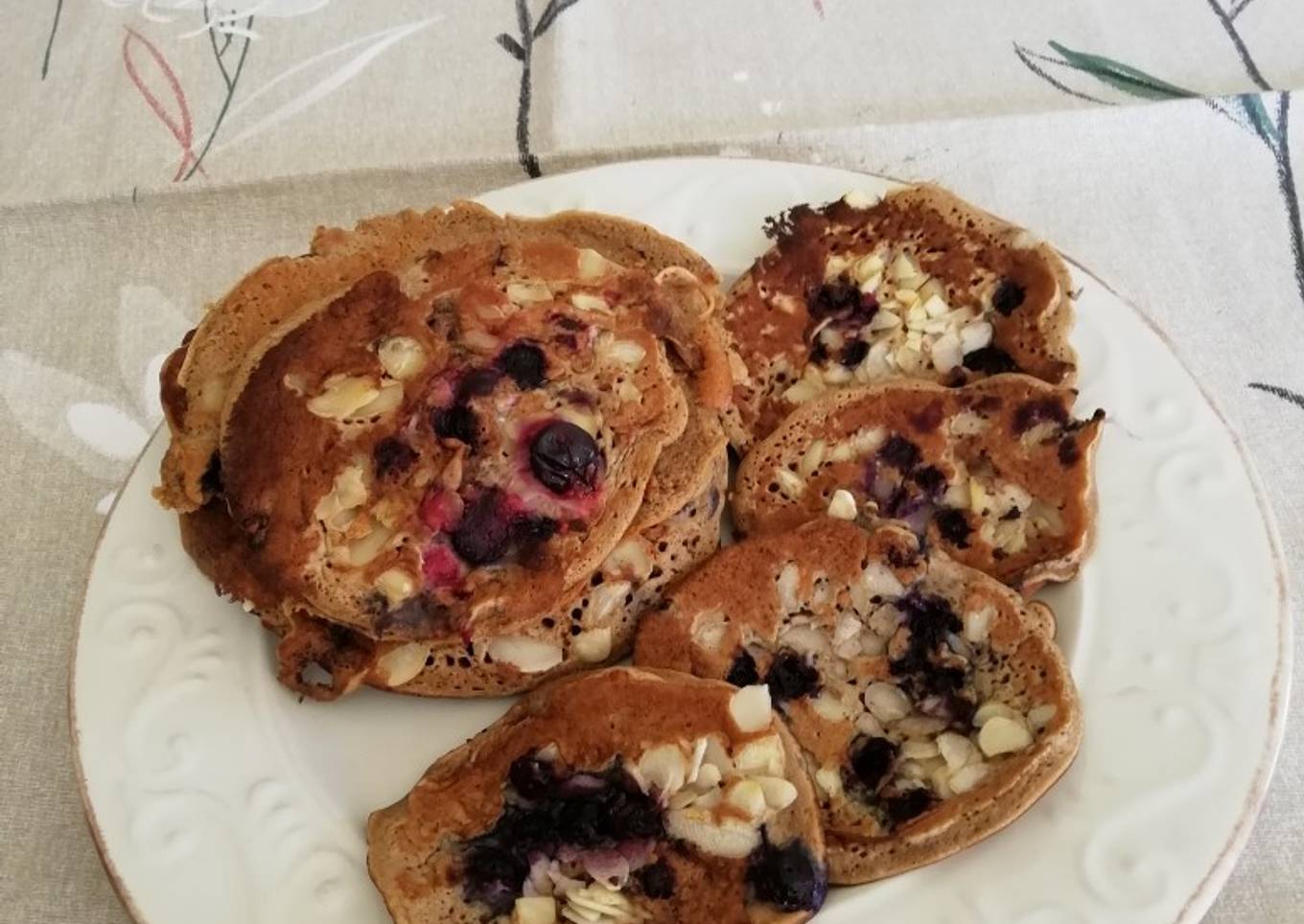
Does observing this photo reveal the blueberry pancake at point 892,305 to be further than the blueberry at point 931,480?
Yes

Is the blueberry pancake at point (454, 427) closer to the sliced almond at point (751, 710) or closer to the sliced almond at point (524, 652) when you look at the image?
the sliced almond at point (524, 652)

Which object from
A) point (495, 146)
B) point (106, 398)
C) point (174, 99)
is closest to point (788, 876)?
point (106, 398)

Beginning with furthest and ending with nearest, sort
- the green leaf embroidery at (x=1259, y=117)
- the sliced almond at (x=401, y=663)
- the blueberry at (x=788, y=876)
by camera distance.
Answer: the green leaf embroidery at (x=1259, y=117), the sliced almond at (x=401, y=663), the blueberry at (x=788, y=876)

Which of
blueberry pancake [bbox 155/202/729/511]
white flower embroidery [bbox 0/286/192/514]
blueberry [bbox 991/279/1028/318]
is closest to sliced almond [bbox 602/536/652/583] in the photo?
blueberry pancake [bbox 155/202/729/511]

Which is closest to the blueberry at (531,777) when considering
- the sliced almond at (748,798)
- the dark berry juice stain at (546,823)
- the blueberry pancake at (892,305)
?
the dark berry juice stain at (546,823)

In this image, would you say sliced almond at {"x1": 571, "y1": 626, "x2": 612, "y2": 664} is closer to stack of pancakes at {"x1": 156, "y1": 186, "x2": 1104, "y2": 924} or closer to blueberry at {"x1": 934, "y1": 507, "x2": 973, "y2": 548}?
stack of pancakes at {"x1": 156, "y1": 186, "x2": 1104, "y2": 924}

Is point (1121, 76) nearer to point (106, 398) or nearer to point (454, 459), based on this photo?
point (454, 459)
